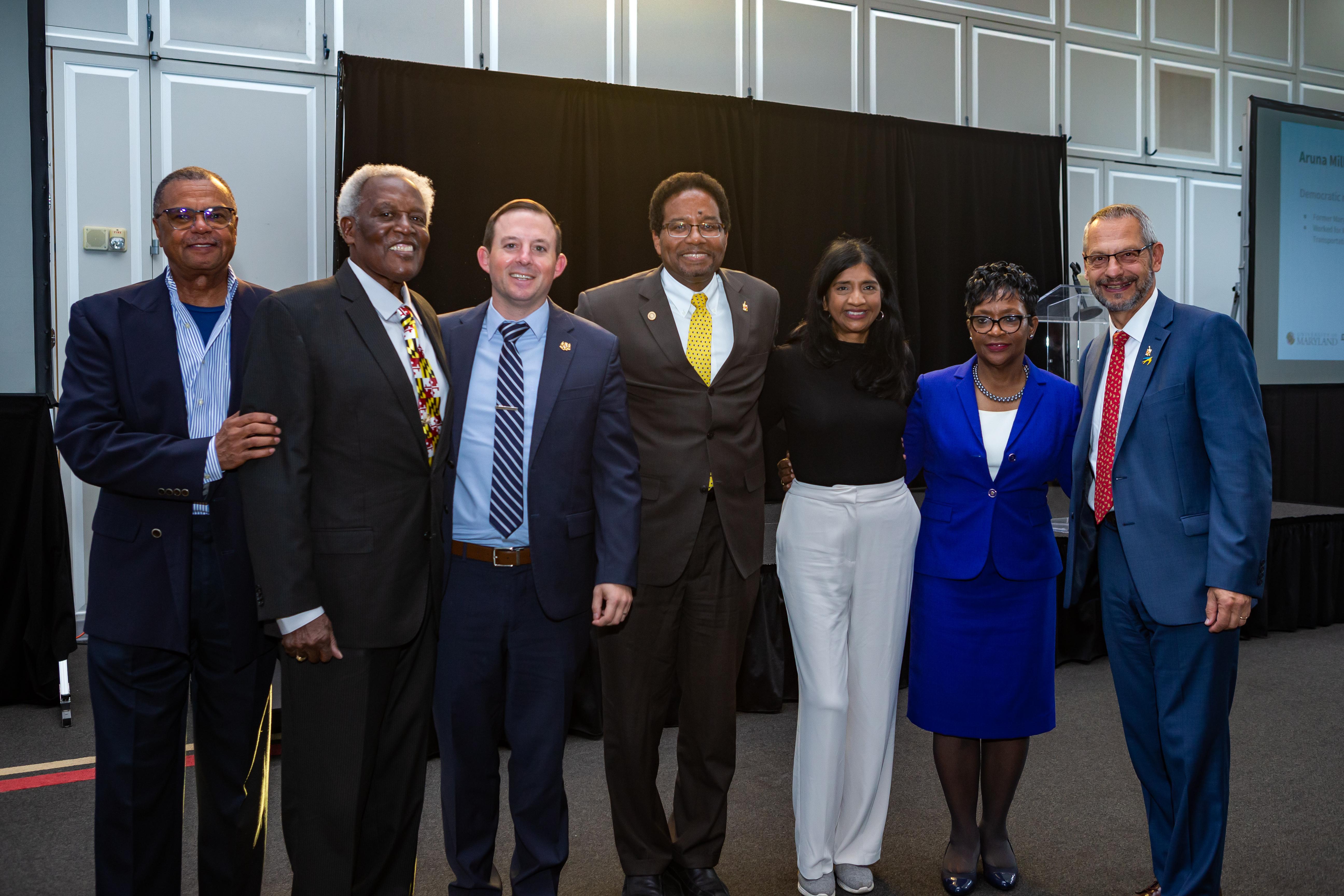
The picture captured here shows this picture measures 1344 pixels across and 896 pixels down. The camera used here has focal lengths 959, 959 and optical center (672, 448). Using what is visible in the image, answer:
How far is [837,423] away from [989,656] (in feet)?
2.44

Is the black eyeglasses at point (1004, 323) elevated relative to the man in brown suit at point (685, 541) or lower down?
elevated

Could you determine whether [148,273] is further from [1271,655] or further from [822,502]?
[1271,655]

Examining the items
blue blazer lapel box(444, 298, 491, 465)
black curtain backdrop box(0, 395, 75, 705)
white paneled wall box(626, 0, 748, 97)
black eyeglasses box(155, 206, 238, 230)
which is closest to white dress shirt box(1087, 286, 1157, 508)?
blue blazer lapel box(444, 298, 491, 465)

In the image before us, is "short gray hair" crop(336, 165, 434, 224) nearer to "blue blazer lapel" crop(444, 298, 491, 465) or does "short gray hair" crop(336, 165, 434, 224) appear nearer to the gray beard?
"blue blazer lapel" crop(444, 298, 491, 465)

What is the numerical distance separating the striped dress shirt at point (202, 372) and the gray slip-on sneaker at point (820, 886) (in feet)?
5.61

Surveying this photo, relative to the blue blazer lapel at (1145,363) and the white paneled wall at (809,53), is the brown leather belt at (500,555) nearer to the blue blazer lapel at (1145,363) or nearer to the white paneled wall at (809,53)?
the blue blazer lapel at (1145,363)

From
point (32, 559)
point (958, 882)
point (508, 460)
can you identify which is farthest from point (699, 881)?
point (32, 559)

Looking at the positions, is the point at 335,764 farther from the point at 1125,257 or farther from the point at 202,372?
the point at 1125,257

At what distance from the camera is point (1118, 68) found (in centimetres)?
771

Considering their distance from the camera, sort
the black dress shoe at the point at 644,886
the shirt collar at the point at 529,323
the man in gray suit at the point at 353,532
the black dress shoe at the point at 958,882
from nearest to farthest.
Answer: the man in gray suit at the point at 353,532 → the shirt collar at the point at 529,323 → the black dress shoe at the point at 644,886 → the black dress shoe at the point at 958,882

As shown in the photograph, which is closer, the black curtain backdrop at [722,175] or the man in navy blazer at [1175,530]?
the man in navy blazer at [1175,530]

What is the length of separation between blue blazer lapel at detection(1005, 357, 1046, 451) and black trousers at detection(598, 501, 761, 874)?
2.47 feet

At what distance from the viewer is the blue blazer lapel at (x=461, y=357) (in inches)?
85.0

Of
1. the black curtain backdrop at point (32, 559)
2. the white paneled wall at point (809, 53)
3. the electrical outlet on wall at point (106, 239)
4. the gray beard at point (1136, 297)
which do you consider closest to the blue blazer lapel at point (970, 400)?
the gray beard at point (1136, 297)
